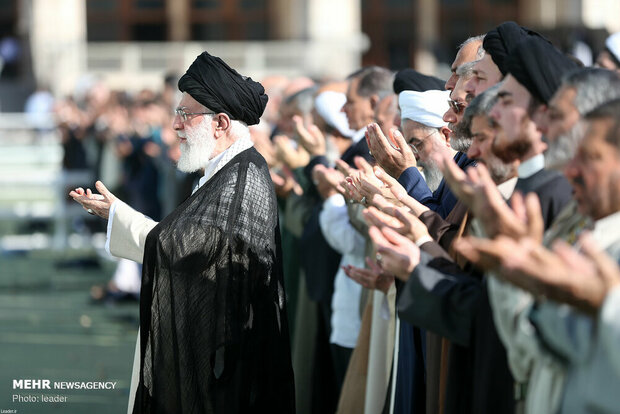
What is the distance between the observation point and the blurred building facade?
29.4 metres

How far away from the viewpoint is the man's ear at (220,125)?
446 cm

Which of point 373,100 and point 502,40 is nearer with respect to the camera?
point 502,40

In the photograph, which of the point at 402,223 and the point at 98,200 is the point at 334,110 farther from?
the point at 402,223

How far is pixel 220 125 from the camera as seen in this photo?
14.7 feet

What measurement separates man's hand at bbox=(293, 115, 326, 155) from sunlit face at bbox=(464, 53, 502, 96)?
2.15m

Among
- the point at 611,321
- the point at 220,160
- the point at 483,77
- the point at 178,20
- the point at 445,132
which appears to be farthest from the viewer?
the point at 178,20

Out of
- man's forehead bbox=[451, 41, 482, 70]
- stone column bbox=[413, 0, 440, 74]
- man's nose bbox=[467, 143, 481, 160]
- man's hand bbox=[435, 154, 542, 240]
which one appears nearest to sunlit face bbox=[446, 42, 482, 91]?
man's forehead bbox=[451, 41, 482, 70]

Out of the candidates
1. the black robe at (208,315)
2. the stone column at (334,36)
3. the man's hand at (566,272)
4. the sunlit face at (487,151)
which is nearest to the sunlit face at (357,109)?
the black robe at (208,315)

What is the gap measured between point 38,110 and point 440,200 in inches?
830

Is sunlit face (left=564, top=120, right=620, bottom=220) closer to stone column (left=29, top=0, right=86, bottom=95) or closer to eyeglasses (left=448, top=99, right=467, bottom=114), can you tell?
eyeglasses (left=448, top=99, right=467, bottom=114)

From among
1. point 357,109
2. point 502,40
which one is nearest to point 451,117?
point 502,40

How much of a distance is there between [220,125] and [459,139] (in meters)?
1.04

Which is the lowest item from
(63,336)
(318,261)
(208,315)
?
(63,336)

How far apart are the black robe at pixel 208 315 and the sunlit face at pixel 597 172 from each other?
1715 mm
